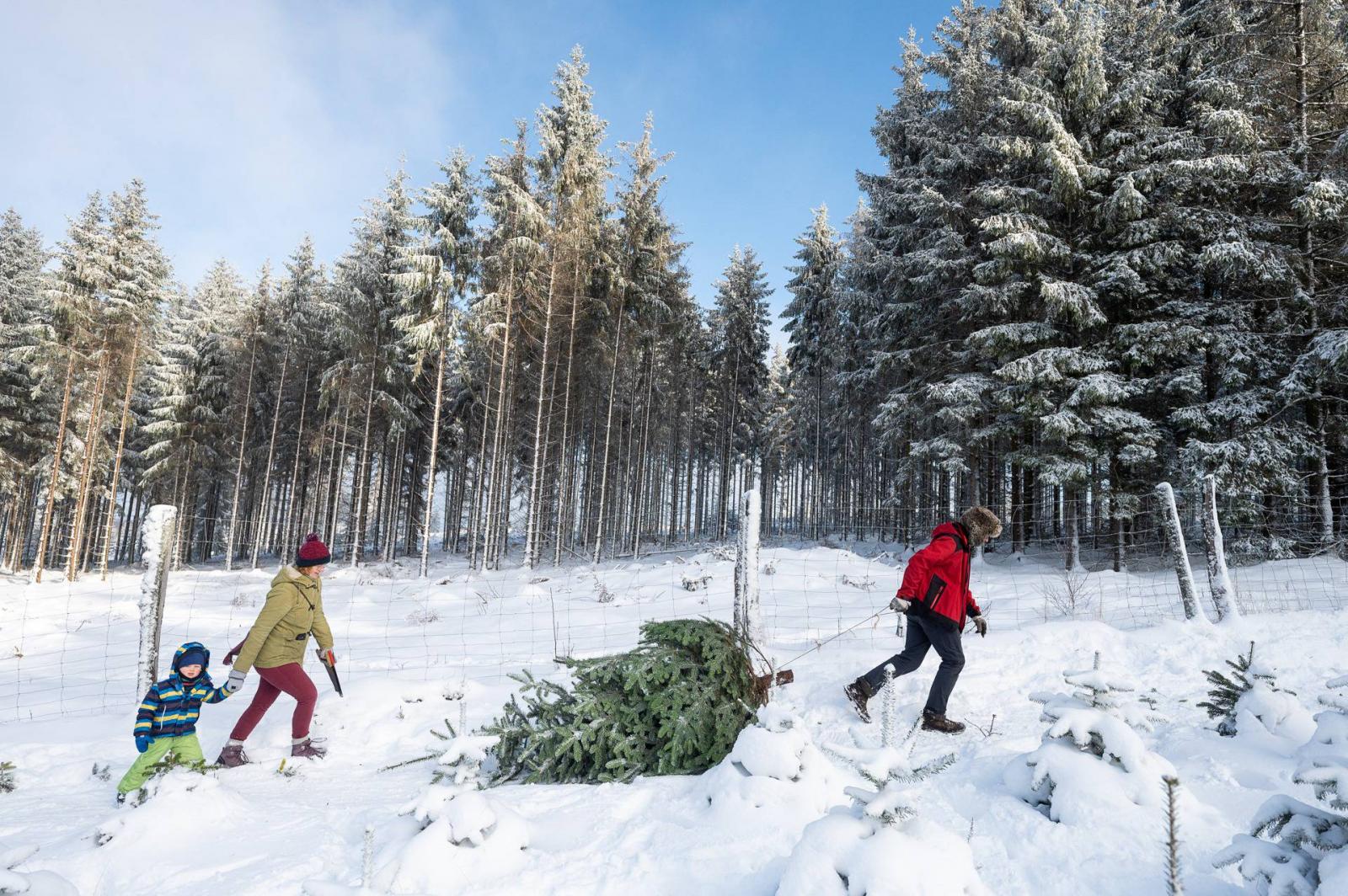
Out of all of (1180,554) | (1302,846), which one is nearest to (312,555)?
(1302,846)

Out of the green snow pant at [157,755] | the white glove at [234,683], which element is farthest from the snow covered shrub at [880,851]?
the white glove at [234,683]

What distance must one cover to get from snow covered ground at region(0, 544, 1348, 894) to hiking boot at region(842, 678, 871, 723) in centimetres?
23

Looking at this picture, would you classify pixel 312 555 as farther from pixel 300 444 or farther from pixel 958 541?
pixel 300 444

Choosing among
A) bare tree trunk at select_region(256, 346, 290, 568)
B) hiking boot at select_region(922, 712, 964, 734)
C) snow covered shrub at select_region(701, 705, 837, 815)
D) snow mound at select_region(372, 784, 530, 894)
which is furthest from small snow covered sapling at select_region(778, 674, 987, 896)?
bare tree trunk at select_region(256, 346, 290, 568)

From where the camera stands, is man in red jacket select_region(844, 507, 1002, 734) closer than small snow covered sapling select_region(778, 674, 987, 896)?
No

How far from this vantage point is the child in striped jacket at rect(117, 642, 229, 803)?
13.0ft

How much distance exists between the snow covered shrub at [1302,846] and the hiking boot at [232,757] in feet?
18.0

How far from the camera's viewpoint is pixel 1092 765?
2582mm

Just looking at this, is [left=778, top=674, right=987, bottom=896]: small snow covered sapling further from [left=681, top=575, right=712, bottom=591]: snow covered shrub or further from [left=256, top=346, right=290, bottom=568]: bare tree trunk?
[left=256, top=346, right=290, bottom=568]: bare tree trunk

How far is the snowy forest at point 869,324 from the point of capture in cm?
1249

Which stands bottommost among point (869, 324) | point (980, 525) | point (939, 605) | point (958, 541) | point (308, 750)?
point (308, 750)

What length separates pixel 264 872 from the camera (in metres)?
2.39

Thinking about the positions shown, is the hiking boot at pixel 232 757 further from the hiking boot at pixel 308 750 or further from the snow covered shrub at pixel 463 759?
the snow covered shrub at pixel 463 759

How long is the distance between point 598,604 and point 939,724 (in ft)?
25.5
